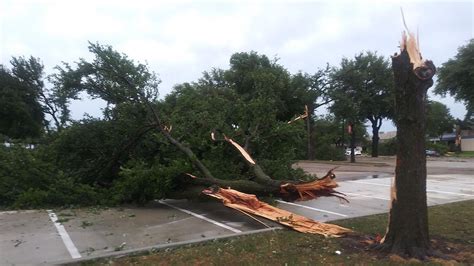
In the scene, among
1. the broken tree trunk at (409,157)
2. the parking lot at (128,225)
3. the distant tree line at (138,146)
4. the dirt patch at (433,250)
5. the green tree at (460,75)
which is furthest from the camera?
the green tree at (460,75)

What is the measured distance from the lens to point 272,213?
8.04 m

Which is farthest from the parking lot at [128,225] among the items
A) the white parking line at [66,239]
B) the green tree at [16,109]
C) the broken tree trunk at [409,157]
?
the green tree at [16,109]

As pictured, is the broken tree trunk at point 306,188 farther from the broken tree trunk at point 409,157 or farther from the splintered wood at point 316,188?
the broken tree trunk at point 409,157

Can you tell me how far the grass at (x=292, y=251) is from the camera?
224 inches

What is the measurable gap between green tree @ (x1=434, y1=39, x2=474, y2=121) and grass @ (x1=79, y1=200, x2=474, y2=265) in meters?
20.5

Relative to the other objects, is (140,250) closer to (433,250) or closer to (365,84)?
(433,250)

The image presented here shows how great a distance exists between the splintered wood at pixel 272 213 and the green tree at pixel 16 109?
37.8m

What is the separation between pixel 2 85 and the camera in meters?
44.8

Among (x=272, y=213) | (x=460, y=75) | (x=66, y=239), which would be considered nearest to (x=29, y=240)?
(x=66, y=239)

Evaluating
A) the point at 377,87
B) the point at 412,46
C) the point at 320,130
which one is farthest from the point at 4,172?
the point at 320,130

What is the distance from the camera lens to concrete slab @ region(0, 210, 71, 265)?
6074mm

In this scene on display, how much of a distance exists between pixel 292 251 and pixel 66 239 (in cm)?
347

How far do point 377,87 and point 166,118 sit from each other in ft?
105

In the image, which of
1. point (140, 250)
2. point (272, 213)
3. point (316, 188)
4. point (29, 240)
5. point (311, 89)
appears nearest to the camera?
point (140, 250)
